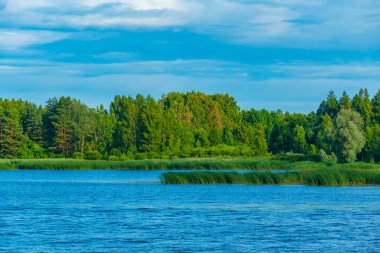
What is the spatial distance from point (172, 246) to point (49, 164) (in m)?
66.2

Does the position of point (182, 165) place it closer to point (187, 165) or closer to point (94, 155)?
point (187, 165)

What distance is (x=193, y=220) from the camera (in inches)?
1391

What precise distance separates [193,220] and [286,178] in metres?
21.4

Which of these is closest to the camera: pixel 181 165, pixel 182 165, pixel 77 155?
pixel 182 165

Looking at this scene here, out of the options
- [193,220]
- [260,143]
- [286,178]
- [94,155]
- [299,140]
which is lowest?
[193,220]

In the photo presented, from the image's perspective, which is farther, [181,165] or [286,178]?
[181,165]

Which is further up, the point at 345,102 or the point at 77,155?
the point at 345,102

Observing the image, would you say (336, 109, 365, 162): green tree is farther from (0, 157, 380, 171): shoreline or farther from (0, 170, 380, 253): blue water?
(0, 170, 380, 253): blue water

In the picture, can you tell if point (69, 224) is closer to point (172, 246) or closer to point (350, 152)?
point (172, 246)

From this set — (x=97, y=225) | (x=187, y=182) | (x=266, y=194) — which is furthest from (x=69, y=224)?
(x=187, y=182)

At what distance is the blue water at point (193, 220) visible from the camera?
91.1 feet

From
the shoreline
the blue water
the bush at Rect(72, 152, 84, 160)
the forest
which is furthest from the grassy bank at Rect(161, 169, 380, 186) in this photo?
the bush at Rect(72, 152, 84, 160)

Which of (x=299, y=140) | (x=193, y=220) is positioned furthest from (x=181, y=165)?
(x=193, y=220)

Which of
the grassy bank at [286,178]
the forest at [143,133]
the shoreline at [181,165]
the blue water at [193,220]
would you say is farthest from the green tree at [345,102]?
the blue water at [193,220]
